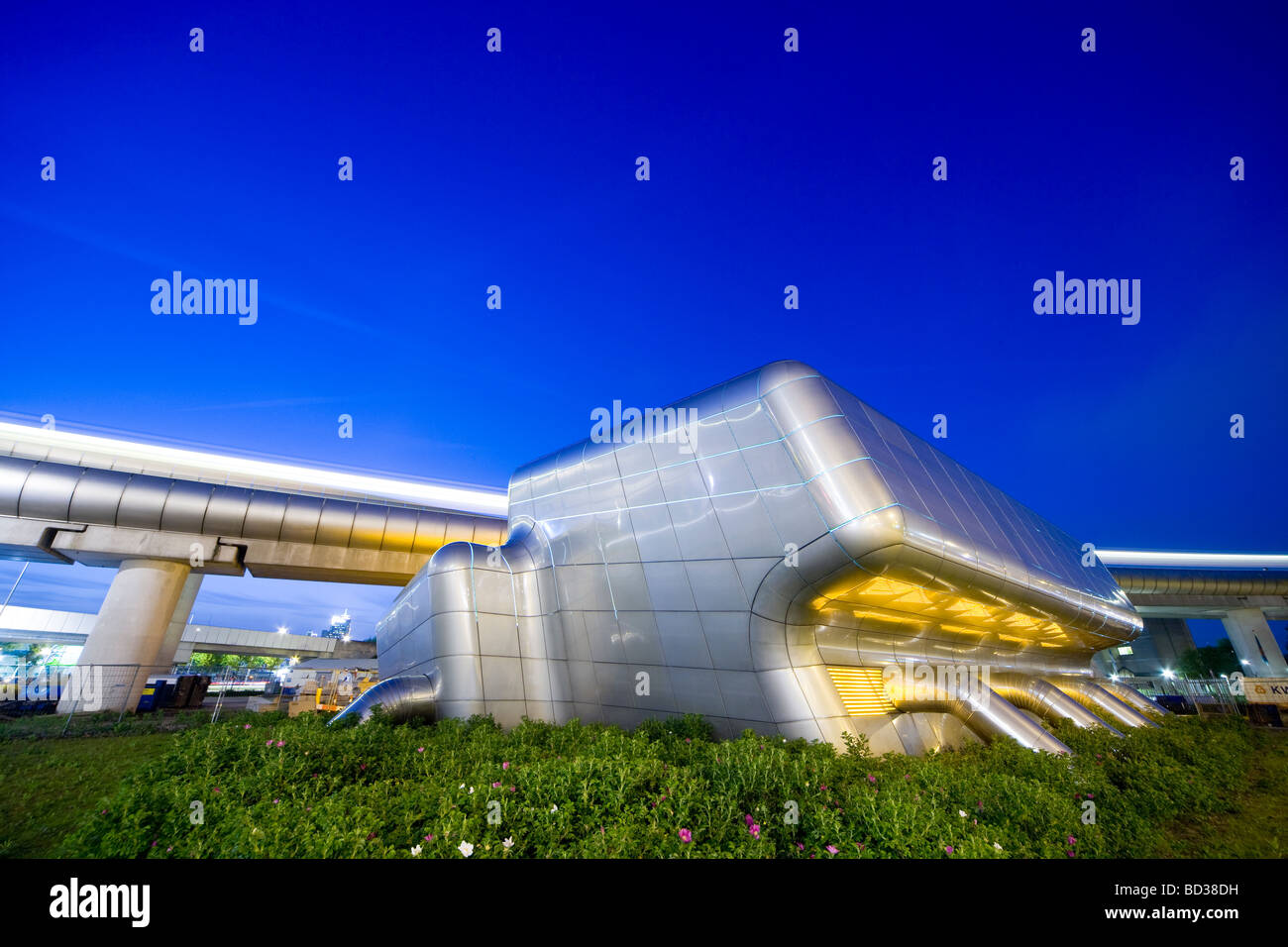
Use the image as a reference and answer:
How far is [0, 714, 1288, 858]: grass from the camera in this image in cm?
489

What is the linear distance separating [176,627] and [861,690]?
3081cm

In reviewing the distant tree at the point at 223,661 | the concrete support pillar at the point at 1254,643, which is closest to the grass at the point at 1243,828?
the concrete support pillar at the point at 1254,643

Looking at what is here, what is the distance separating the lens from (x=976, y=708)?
14148 millimetres

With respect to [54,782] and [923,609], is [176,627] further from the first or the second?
[923,609]

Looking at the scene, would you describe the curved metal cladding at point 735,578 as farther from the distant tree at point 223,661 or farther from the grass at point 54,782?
the distant tree at point 223,661

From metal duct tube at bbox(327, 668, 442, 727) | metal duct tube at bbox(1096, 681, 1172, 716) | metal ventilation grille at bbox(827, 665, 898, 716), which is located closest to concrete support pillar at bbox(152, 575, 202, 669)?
metal duct tube at bbox(327, 668, 442, 727)

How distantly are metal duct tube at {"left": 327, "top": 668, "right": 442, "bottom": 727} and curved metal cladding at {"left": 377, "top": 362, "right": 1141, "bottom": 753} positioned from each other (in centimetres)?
41

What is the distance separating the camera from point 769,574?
11.2 m

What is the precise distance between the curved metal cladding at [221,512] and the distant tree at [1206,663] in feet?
294

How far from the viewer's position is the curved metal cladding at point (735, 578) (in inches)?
427

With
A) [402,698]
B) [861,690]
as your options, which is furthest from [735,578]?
[402,698]

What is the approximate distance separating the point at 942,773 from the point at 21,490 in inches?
1177
